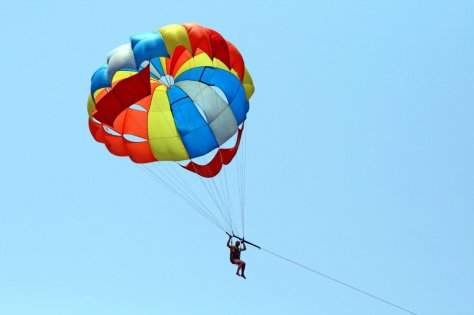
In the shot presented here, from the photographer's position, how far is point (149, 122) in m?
28.8

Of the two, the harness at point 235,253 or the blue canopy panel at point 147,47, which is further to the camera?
the harness at point 235,253

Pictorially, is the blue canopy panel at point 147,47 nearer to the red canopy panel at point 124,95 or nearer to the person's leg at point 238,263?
the red canopy panel at point 124,95

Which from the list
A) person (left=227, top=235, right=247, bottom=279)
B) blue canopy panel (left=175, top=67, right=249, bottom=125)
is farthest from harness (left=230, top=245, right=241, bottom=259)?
blue canopy panel (left=175, top=67, right=249, bottom=125)

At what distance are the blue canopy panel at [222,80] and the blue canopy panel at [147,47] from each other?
1950 millimetres

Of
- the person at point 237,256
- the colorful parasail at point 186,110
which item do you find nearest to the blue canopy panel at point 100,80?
the colorful parasail at point 186,110

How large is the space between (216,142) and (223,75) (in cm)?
214

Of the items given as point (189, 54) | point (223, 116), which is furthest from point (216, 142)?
point (189, 54)

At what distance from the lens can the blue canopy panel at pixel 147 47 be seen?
1027 inches

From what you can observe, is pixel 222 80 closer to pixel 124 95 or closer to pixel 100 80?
pixel 124 95

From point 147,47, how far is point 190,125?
132 inches

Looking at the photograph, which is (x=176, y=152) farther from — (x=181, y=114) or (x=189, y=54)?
(x=189, y=54)

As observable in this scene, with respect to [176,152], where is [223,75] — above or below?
above

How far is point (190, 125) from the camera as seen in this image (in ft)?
93.5

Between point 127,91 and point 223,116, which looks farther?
point 223,116
